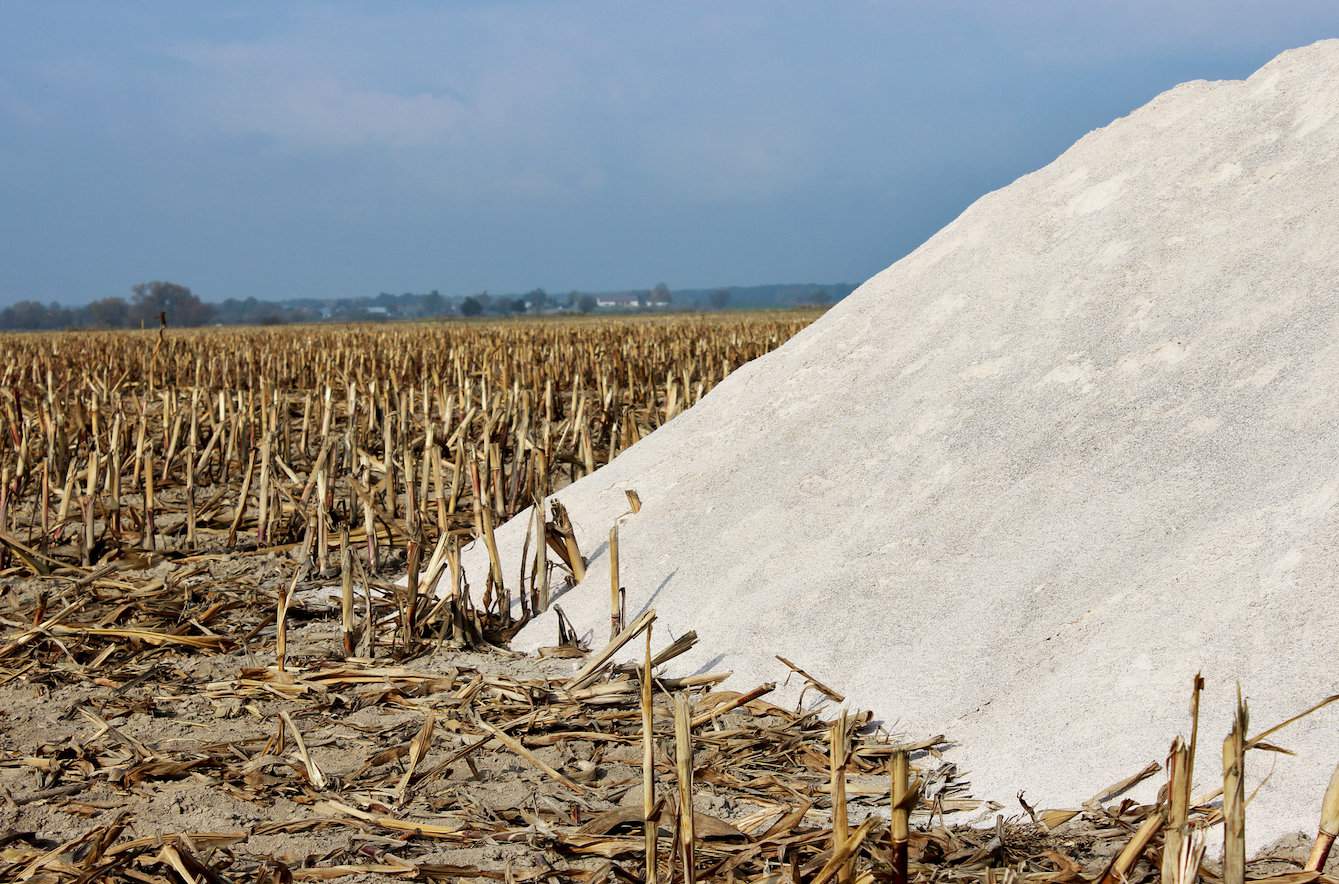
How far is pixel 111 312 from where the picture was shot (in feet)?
248

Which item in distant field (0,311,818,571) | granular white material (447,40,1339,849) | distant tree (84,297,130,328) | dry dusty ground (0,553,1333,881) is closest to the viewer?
dry dusty ground (0,553,1333,881)

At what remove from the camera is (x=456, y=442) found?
571 cm

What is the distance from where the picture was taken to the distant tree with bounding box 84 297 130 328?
73062 millimetres

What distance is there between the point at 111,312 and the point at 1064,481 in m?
81.2

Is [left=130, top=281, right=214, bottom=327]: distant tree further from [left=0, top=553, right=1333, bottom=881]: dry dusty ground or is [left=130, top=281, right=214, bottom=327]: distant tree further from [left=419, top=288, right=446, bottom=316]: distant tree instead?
[left=0, top=553, right=1333, bottom=881]: dry dusty ground

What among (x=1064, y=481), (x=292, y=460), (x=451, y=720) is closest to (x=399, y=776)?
(x=451, y=720)

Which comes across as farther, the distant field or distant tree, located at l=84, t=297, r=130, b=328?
distant tree, located at l=84, t=297, r=130, b=328

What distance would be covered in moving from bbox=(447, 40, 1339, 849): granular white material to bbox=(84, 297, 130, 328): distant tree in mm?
74544

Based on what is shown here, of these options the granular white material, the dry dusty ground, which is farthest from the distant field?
the dry dusty ground

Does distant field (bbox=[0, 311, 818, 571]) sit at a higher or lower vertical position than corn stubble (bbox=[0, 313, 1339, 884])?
higher

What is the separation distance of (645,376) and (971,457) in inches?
289

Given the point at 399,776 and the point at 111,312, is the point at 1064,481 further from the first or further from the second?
the point at 111,312

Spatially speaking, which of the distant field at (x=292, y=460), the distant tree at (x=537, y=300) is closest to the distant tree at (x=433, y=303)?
the distant tree at (x=537, y=300)

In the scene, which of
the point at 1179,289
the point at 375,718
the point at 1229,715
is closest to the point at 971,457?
the point at 1179,289
